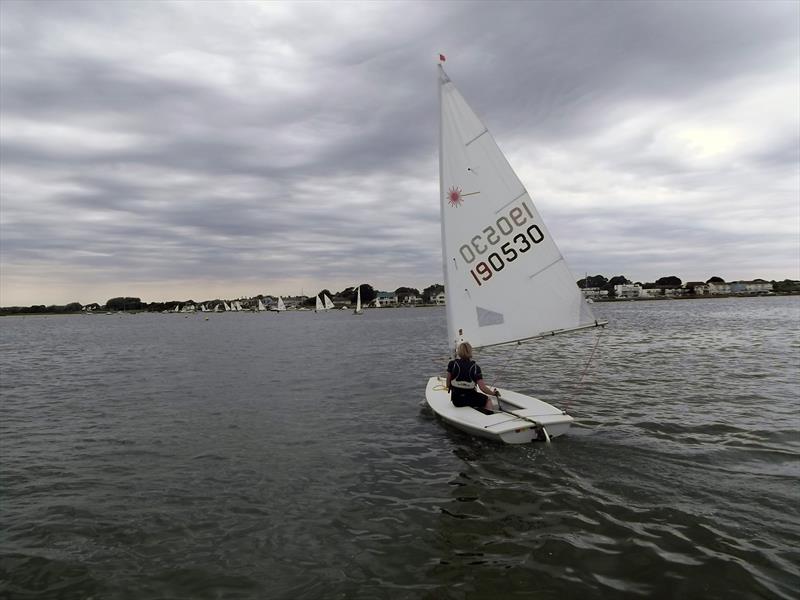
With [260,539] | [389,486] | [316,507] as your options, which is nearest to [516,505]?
[389,486]

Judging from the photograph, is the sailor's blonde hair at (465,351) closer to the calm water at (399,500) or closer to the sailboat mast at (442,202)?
the sailboat mast at (442,202)

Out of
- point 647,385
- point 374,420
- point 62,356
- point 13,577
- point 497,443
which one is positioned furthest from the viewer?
point 62,356

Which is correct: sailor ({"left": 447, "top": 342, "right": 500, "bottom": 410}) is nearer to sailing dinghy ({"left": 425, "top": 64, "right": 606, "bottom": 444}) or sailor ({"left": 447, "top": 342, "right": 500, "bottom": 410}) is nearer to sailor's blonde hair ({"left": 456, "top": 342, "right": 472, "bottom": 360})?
sailor's blonde hair ({"left": 456, "top": 342, "right": 472, "bottom": 360})

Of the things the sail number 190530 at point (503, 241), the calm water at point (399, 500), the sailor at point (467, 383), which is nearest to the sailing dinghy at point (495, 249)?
the sail number 190530 at point (503, 241)

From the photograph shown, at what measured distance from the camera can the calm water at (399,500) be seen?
589 cm

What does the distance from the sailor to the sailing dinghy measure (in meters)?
0.29

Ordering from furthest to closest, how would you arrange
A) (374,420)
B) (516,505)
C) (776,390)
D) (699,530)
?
(776,390)
(374,420)
(516,505)
(699,530)

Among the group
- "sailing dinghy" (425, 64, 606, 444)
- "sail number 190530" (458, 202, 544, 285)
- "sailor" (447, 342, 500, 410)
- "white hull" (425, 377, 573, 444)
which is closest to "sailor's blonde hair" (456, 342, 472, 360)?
"sailor" (447, 342, 500, 410)

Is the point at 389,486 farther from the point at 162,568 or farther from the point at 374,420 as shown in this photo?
the point at 374,420

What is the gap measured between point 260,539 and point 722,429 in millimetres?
10933

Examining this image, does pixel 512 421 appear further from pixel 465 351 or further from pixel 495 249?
pixel 495 249

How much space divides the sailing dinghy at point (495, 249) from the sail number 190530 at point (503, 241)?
3 cm

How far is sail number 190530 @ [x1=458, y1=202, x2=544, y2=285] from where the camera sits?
12055 millimetres

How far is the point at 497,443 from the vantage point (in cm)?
1082
